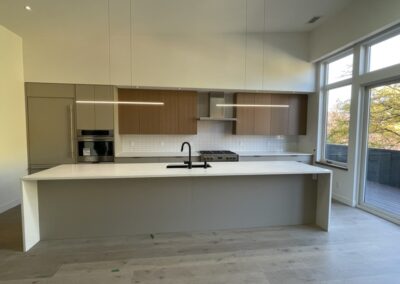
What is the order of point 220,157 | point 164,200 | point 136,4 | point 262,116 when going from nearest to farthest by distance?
point 164,200, point 136,4, point 220,157, point 262,116

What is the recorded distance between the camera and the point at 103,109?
4.40 meters

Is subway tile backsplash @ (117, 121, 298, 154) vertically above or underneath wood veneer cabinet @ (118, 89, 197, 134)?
underneath

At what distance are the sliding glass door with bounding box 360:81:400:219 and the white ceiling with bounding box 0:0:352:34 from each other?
1.65 metres

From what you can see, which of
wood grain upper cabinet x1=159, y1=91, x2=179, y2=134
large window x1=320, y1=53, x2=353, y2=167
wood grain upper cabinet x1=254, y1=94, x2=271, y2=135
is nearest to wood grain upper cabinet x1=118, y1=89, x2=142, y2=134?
wood grain upper cabinet x1=159, y1=91, x2=179, y2=134

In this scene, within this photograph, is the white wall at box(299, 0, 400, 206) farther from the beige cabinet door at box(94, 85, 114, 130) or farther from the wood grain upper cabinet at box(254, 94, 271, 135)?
the beige cabinet door at box(94, 85, 114, 130)

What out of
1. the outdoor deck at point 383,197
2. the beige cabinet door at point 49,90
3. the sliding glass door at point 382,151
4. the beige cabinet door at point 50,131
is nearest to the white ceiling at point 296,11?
the sliding glass door at point 382,151

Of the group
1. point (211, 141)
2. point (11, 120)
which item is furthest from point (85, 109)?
point (211, 141)

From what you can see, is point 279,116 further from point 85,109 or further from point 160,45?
point 85,109

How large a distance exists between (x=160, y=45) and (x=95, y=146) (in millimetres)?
2355

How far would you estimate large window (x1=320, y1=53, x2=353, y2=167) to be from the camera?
4328 millimetres

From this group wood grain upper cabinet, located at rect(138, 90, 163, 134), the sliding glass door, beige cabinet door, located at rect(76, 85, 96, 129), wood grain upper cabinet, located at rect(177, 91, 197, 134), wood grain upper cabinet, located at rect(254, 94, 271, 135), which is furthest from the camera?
wood grain upper cabinet, located at rect(254, 94, 271, 135)

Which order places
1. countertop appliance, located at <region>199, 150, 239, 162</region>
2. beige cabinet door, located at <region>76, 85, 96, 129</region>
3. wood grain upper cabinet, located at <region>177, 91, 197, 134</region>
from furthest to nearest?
wood grain upper cabinet, located at <region>177, 91, 197, 134</region> < countertop appliance, located at <region>199, 150, 239, 162</region> < beige cabinet door, located at <region>76, 85, 96, 129</region>

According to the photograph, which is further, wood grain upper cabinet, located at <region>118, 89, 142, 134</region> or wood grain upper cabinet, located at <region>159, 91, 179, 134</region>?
wood grain upper cabinet, located at <region>159, 91, 179, 134</region>

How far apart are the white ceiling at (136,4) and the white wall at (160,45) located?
0.05 feet
